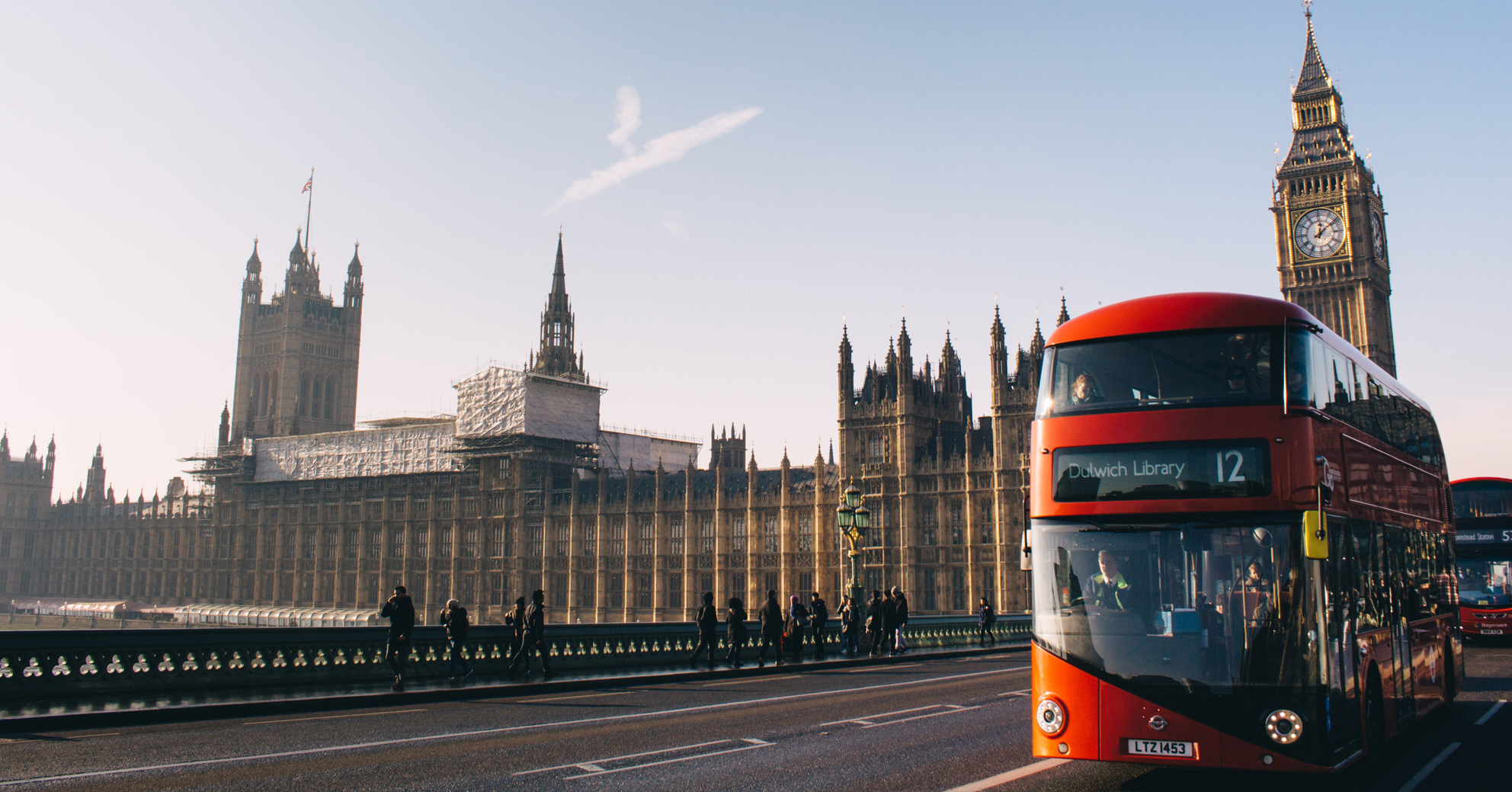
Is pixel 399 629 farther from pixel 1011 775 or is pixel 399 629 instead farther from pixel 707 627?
pixel 1011 775

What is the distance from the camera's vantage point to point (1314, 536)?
9.11 metres

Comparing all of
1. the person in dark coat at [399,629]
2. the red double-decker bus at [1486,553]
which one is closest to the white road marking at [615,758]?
the person in dark coat at [399,629]

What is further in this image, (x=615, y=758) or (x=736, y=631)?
(x=736, y=631)

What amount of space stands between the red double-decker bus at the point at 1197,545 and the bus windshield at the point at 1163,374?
16mm

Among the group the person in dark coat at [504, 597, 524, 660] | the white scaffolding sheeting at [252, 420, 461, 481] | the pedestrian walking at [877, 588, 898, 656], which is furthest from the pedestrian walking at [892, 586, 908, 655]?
the white scaffolding sheeting at [252, 420, 461, 481]

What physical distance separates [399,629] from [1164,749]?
14.5 m

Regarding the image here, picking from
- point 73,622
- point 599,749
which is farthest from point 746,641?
point 73,622

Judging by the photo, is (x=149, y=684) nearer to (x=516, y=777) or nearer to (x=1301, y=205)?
(x=516, y=777)

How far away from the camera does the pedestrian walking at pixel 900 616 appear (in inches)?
1249

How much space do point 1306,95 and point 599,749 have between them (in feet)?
326

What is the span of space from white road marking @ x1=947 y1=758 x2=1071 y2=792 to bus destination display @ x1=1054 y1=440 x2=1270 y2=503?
2.79 meters

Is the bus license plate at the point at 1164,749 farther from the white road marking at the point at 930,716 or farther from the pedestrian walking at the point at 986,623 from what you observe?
the pedestrian walking at the point at 986,623

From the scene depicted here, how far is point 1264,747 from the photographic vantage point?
9.09 metres

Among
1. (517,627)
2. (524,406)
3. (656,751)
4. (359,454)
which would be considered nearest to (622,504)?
(524,406)
